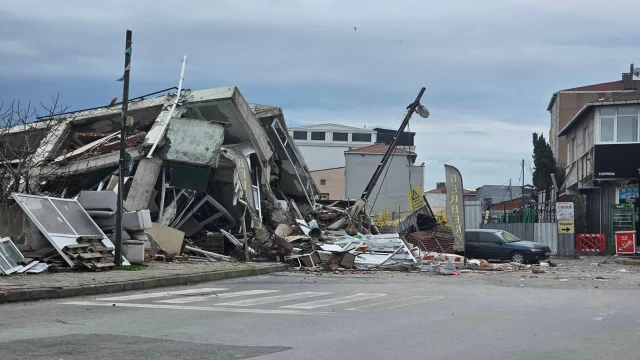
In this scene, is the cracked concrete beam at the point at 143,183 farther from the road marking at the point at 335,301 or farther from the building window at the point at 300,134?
the building window at the point at 300,134

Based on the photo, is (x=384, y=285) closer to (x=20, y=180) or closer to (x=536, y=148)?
(x=20, y=180)

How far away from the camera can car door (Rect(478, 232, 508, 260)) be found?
1254 inches

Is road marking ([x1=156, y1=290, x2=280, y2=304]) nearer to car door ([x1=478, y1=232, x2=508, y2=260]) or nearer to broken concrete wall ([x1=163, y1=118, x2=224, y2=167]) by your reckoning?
broken concrete wall ([x1=163, y1=118, x2=224, y2=167])

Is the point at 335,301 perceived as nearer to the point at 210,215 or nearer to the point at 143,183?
the point at 143,183

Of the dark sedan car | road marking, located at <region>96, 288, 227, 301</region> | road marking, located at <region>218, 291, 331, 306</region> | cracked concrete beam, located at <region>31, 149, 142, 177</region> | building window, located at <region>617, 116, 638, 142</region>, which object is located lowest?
road marking, located at <region>96, 288, 227, 301</region>

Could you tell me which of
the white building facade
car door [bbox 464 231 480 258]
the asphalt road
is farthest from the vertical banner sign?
the white building facade

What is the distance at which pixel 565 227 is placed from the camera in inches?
1478

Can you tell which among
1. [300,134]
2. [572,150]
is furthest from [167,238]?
[300,134]

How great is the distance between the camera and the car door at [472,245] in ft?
106

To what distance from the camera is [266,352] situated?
25.7ft

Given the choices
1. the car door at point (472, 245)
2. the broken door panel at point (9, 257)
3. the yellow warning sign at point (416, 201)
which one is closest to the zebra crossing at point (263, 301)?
the broken door panel at point (9, 257)

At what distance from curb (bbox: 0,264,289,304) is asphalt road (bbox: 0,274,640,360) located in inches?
14.4

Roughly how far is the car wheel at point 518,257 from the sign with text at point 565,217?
23.2 feet

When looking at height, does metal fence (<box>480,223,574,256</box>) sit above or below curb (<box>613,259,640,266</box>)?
above
